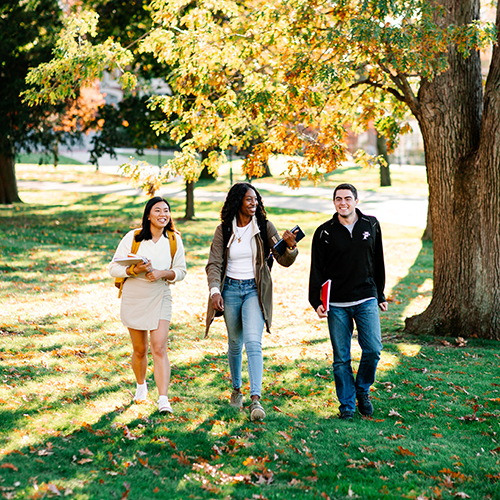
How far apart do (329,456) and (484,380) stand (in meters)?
3.07

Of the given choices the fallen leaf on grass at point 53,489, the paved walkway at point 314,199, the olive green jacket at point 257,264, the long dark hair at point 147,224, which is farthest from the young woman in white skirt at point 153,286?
the paved walkway at point 314,199

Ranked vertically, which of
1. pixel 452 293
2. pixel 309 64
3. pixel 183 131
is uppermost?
pixel 309 64

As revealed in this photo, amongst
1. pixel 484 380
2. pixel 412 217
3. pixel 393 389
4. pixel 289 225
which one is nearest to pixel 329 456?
pixel 393 389

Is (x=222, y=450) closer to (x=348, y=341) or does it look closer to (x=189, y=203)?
(x=348, y=341)

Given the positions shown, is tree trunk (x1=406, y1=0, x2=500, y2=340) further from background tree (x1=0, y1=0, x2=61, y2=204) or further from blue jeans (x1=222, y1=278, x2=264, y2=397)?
background tree (x1=0, y1=0, x2=61, y2=204)

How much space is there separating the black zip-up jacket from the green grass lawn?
3.89ft

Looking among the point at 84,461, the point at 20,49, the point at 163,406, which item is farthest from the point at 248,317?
the point at 20,49

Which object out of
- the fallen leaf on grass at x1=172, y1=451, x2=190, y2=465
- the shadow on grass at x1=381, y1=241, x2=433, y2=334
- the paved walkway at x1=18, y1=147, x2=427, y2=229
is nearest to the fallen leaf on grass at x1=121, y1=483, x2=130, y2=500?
the fallen leaf on grass at x1=172, y1=451, x2=190, y2=465

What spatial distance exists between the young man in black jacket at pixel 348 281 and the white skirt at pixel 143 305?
135 centimetres

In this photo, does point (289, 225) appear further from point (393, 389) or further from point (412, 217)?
point (393, 389)

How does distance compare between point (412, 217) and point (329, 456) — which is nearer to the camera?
point (329, 456)

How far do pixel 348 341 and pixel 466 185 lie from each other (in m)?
4.14

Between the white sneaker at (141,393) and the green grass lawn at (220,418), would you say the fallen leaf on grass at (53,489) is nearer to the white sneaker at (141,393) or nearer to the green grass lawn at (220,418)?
the green grass lawn at (220,418)

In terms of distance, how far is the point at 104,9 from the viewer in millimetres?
19484
